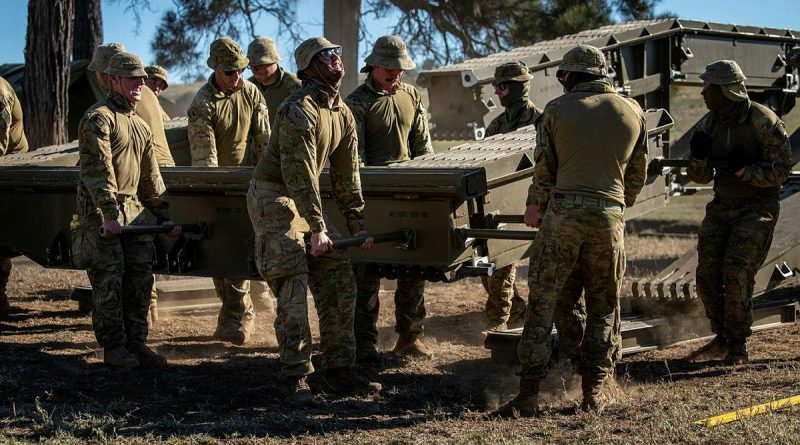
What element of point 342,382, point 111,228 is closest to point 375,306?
point 342,382

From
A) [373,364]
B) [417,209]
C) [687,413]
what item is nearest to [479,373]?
[373,364]

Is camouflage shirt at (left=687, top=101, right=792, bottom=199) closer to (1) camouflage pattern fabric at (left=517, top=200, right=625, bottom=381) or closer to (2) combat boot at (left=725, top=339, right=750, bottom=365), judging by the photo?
(2) combat boot at (left=725, top=339, right=750, bottom=365)

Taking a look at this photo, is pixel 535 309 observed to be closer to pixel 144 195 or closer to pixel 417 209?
pixel 417 209

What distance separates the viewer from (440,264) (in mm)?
6516

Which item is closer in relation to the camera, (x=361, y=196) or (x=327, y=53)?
(x=327, y=53)

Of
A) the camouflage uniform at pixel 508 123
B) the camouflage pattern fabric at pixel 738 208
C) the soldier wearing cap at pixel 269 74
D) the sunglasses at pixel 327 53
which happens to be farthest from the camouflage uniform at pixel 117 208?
the camouflage pattern fabric at pixel 738 208

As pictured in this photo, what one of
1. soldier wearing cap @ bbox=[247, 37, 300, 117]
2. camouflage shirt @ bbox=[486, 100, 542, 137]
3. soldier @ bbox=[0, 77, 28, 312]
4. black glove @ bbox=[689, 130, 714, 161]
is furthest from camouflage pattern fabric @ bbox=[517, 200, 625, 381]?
soldier @ bbox=[0, 77, 28, 312]

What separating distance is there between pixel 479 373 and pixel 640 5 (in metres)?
9.92

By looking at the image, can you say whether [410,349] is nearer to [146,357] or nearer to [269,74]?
[146,357]

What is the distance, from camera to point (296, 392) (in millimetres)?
6180

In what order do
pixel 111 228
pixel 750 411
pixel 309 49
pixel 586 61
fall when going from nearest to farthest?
pixel 750 411, pixel 586 61, pixel 309 49, pixel 111 228

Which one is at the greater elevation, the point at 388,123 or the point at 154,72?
the point at 154,72

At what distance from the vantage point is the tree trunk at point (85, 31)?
15.3 metres

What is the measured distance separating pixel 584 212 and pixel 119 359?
133 inches
